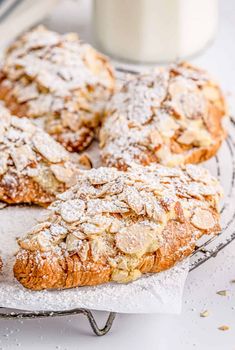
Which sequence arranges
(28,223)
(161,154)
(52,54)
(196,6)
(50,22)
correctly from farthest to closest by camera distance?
1. (50,22)
2. (196,6)
3. (52,54)
4. (161,154)
5. (28,223)

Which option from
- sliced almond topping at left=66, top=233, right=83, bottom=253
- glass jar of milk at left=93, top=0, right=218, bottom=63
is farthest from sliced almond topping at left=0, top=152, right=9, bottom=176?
glass jar of milk at left=93, top=0, right=218, bottom=63

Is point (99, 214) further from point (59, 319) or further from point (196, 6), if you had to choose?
point (196, 6)

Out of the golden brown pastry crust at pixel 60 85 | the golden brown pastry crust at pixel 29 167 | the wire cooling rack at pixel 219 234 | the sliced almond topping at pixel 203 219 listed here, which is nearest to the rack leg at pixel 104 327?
the wire cooling rack at pixel 219 234

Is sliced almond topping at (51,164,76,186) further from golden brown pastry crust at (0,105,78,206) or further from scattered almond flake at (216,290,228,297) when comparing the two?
scattered almond flake at (216,290,228,297)

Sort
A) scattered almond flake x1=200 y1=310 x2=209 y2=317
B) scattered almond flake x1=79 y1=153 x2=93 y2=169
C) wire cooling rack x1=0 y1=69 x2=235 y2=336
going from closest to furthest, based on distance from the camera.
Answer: wire cooling rack x1=0 y1=69 x2=235 y2=336 → scattered almond flake x1=200 y1=310 x2=209 y2=317 → scattered almond flake x1=79 y1=153 x2=93 y2=169

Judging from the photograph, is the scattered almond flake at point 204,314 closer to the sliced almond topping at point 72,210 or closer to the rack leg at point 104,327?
the rack leg at point 104,327

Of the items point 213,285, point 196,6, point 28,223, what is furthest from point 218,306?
point 196,6
